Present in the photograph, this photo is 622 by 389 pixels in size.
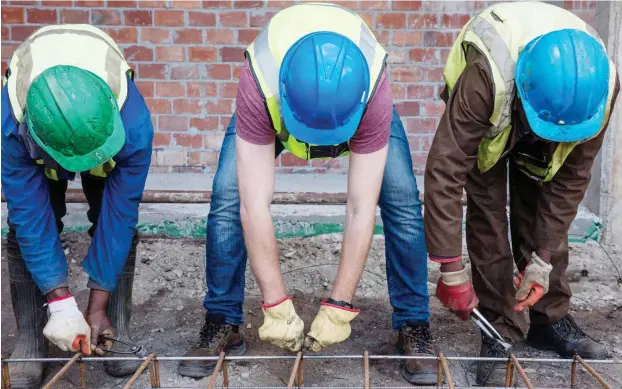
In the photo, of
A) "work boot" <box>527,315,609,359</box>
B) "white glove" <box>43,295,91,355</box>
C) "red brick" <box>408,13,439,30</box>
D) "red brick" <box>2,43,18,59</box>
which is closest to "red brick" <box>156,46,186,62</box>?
"red brick" <box>2,43,18,59</box>

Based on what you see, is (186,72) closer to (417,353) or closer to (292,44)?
(292,44)

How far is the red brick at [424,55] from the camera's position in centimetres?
480

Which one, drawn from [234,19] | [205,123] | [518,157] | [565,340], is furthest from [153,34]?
[565,340]

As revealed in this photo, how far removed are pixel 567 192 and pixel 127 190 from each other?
1673 millimetres

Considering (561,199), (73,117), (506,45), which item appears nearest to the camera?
(73,117)

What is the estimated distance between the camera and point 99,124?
2479 mm

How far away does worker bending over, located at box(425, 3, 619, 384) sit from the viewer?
8.29 ft

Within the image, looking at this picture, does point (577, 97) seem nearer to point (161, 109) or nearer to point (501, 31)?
point (501, 31)

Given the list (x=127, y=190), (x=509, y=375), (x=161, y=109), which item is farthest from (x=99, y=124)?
(x=161, y=109)

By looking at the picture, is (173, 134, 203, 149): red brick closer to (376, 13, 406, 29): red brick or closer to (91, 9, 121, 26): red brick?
(91, 9, 121, 26): red brick

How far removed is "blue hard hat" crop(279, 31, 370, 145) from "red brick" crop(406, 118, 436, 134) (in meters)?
2.45

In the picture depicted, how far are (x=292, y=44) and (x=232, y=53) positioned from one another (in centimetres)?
234

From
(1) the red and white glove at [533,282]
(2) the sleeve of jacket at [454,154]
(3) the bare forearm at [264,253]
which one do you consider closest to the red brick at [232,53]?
(2) the sleeve of jacket at [454,154]

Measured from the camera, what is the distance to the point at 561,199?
2.91 meters
